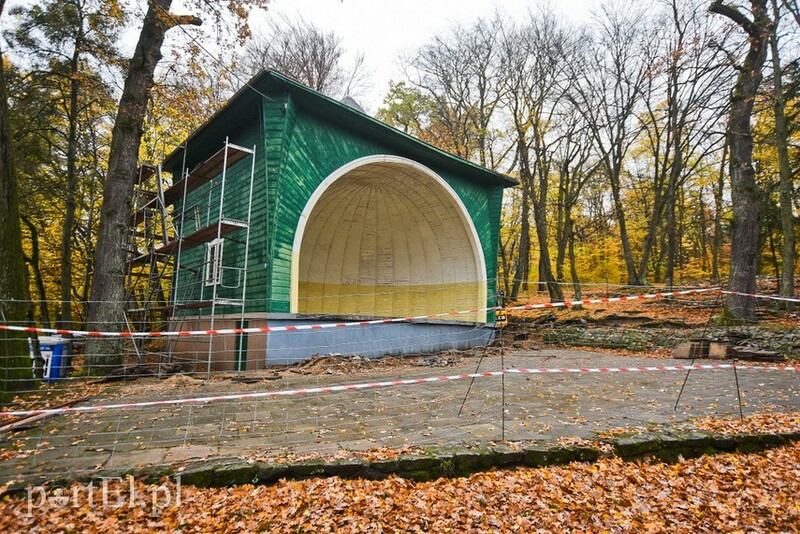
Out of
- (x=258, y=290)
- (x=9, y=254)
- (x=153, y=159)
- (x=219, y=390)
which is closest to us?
(x=9, y=254)

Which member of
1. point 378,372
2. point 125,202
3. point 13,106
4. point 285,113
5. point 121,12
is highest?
point 121,12

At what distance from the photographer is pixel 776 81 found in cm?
1120

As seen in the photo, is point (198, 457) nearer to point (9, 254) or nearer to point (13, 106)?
point (9, 254)

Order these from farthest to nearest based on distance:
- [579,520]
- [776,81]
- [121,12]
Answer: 1. [776,81]
2. [121,12]
3. [579,520]

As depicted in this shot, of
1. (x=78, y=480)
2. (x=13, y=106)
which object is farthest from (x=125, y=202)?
(x=78, y=480)

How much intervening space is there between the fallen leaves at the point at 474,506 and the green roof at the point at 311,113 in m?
7.71

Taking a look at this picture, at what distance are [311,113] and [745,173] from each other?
10981 millimetres

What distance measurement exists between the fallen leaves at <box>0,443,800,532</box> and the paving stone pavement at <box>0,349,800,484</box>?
0.42 metres

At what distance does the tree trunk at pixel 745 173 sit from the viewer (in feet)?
31.8

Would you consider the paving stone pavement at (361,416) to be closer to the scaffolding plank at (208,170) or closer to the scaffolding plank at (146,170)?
the scaffolding plank at (208,170)

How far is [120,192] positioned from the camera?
7.75m

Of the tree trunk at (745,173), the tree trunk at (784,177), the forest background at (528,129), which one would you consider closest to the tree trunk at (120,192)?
the forest background at (528,129)

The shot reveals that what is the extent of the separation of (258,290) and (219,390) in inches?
117

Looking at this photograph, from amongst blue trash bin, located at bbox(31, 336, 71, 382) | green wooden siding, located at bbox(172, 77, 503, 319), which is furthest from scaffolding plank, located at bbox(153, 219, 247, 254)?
blue trash bin, located at bbox(31, 336, 71, 382)
